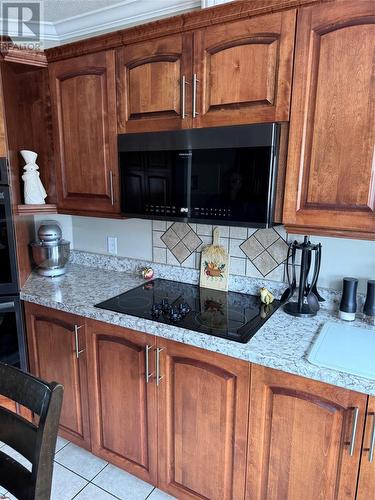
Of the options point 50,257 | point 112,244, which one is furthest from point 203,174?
point 50,257

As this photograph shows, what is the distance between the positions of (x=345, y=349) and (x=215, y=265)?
0.82m

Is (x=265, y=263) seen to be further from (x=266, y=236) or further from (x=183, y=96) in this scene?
(x=183, y=96)

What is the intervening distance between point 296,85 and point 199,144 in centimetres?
43

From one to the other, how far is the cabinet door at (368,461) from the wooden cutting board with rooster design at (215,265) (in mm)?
918

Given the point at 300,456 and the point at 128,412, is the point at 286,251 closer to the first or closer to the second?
the point at 300,456

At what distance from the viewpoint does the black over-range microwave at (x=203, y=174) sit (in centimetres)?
134

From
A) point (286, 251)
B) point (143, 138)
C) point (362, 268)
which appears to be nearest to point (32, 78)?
point (143, 138)

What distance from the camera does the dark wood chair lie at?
83 centimetres

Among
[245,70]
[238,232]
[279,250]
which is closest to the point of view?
[245,70]

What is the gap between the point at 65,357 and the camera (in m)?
1.78

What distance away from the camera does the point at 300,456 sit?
121 cm

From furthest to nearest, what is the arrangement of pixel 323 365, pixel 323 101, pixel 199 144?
1. pixel 199 144
2. pixel 323 101
3. pixel 323 365

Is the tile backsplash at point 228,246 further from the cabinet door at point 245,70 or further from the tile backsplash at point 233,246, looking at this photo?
the cabinet door at point 245,70

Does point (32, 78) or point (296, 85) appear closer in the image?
point (296, 85)
